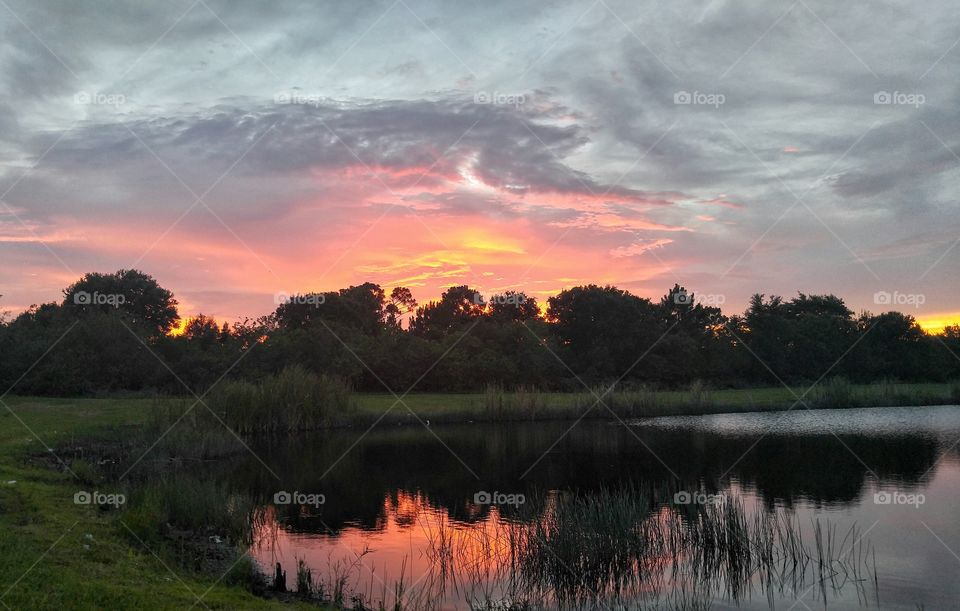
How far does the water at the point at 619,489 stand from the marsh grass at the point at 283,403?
7.87 feet

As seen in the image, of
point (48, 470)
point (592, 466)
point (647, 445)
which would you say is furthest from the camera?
point (647, 445)

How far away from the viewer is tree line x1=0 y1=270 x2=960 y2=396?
5534 centimetres

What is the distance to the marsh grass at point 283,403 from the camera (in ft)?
123

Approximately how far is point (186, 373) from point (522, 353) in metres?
32.4

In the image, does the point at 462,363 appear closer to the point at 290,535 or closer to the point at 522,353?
the point at 522,353

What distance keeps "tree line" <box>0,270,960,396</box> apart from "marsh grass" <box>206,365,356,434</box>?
1369cm

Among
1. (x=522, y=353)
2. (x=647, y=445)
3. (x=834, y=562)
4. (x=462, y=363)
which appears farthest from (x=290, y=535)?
(x=522, y=353)

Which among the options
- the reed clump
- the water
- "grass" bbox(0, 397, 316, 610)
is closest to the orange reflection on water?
the water

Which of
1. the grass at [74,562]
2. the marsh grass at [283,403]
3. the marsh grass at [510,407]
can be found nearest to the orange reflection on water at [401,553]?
the grass at [74,562]

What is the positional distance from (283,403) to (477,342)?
35663mm

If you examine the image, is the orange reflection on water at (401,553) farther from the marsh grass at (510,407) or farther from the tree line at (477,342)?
the tree line at (477,342)

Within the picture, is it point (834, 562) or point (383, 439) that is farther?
point (383, 439)

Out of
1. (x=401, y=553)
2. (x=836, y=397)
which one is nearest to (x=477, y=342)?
(x=836, y=397)

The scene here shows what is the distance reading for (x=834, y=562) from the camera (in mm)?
14555
